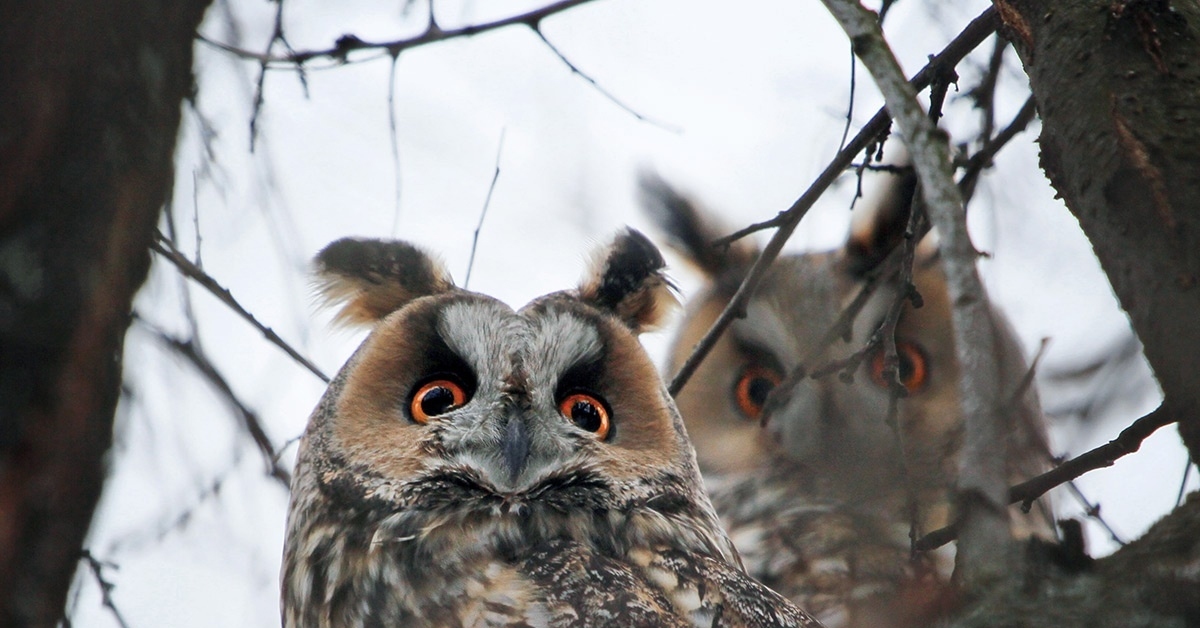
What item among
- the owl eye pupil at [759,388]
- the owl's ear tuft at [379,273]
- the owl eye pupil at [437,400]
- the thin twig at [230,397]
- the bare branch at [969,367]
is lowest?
the bare branch at [969,367]

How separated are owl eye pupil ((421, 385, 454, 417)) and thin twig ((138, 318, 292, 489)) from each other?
0.48m

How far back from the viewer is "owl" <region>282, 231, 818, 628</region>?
2342 mm

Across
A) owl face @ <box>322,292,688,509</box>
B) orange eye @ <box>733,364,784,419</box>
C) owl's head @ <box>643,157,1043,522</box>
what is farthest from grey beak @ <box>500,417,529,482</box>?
orange eye @ <box>733,364,784,419</box>

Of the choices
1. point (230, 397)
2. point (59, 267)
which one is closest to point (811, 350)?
point (230, 397)

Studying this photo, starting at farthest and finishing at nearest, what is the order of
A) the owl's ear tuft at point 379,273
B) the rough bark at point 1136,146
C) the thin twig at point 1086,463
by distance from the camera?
the owl's ear tuft at point 379,273 < the thin twig at point 1086,463 < the rough bark at point 1136,146

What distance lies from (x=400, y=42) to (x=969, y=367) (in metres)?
2.28

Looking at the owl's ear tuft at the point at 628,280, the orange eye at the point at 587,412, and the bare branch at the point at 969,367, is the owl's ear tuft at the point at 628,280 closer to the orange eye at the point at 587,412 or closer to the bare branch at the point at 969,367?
the orange eye at the point at 587,412

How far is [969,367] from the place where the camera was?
1.14 metres

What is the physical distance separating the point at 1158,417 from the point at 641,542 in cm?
116

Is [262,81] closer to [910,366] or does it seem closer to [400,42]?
[400,42]

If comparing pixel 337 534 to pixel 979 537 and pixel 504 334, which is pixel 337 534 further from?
pixel 979 537

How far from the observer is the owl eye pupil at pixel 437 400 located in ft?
9.11

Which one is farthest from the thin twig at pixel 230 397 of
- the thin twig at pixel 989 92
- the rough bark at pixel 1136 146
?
the thin twig at pixel 989 92

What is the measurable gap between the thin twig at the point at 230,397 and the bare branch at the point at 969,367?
1.67 meters
